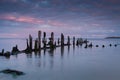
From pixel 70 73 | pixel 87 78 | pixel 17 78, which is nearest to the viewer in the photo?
pixel 17 78

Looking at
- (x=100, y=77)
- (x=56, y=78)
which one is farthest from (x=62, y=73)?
(x=100, y=77)

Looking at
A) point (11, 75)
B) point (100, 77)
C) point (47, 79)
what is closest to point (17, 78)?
point (11, 75)

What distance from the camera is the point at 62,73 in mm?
19562

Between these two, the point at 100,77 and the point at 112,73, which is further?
the point at 112,73

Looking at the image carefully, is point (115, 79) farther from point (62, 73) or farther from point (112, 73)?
point (62, 73)

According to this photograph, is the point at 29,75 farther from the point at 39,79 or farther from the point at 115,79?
the point at 115,79

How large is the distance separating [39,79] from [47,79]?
1.97 ft

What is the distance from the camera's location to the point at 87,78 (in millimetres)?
Answer: 17688

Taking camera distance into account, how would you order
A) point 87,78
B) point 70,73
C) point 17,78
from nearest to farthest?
point 17,78 → point 87,78 → point 70,73

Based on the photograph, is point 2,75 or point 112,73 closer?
point 2,75

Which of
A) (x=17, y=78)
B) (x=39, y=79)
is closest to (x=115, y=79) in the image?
(x=39, y=79)

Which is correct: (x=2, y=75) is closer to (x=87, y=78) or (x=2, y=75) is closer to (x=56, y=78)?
(x=56, y=78)

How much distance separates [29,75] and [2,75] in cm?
214

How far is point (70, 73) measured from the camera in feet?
64.2
